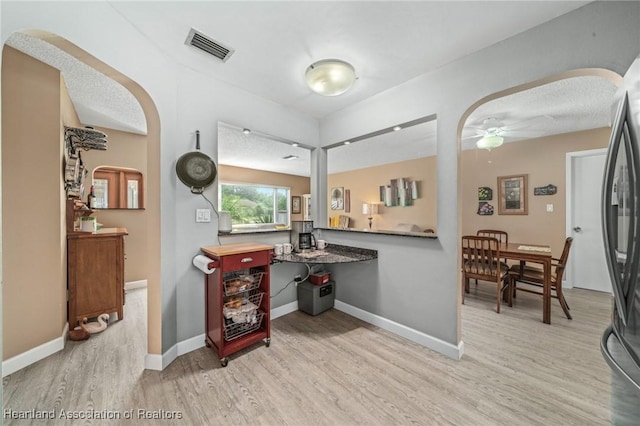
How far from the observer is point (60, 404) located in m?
1.53

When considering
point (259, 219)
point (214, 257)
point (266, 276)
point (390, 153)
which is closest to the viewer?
point (214, 257)

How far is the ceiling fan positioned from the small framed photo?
16.4 ft

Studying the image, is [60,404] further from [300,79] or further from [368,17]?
[368,17]

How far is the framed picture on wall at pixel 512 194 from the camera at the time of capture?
13.6ft

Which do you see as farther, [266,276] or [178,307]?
[266,276]

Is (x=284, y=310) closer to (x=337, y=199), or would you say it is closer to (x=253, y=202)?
(x=337, y=199)

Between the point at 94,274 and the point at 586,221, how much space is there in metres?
6.72

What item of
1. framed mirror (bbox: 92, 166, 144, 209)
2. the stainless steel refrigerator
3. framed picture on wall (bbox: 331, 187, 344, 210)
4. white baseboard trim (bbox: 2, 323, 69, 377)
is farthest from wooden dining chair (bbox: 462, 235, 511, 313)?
framed mirror (bbox: 92, 166, 144, 209)

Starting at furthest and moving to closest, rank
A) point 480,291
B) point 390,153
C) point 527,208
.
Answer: point 390,153 < point 527,208 < point 480,291

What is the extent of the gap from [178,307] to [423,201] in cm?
479

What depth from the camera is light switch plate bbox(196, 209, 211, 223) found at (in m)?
2.15

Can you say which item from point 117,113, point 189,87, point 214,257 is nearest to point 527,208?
point 214,257

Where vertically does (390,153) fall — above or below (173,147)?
above

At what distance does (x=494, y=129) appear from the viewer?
3.56 m
